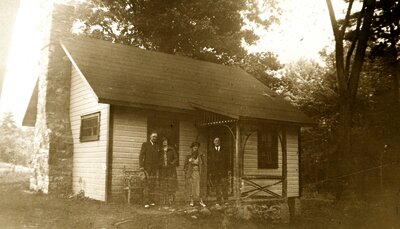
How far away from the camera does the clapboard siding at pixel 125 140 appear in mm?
12539

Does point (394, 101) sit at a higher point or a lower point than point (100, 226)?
higher

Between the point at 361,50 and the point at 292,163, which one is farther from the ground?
the point at 361,50

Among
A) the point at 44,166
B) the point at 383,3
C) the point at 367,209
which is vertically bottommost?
the point at 367,209

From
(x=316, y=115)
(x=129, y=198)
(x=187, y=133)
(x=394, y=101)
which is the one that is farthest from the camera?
(x=316, y=115)

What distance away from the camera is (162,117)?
45.2 feet

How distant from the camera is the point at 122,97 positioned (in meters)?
12.5

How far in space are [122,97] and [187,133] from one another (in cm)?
303

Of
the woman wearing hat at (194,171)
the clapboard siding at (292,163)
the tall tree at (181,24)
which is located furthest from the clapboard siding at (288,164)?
the tall tree at (181,24)

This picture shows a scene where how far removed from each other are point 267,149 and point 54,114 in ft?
27.6

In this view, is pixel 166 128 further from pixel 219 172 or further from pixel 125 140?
pixel 219 172

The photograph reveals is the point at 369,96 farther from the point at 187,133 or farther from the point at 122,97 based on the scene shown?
the point at 122,97

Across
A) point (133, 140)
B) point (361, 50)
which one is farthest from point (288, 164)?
point (133, 140)

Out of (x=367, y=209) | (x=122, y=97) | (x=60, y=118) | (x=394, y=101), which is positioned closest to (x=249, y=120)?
(x=122, y=97)

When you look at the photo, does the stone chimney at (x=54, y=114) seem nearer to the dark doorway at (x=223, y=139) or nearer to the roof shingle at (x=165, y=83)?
the roof shingle at (x=165, y=83)
